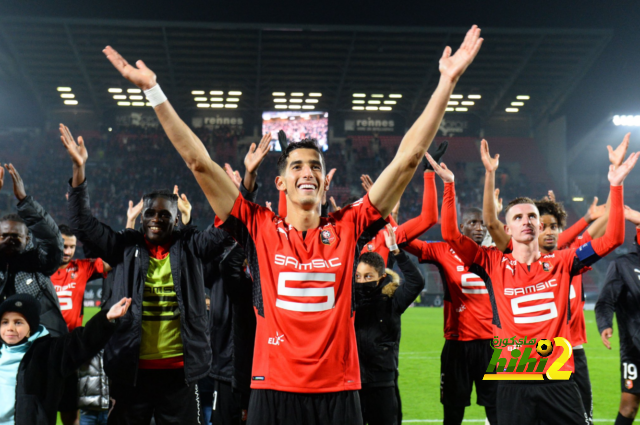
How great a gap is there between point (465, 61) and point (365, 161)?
3292cm

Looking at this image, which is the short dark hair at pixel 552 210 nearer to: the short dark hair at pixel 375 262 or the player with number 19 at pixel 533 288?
the player with number 19 at pixel 533 288

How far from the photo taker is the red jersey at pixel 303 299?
8.94 ft

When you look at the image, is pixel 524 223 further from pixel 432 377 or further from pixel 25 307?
pixel 432 377

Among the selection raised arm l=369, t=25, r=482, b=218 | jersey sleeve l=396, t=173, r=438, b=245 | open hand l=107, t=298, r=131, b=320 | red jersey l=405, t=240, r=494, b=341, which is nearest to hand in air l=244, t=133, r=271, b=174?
raised arm l=369, t=25, r=482, b=218

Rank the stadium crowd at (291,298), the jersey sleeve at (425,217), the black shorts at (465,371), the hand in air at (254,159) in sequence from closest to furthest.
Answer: the stadium crowd at (291,298), the hand in air at (254,159), the jersey sleeve at (425,217), the black shorts at (465,371)

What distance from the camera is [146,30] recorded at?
27250 millimetres

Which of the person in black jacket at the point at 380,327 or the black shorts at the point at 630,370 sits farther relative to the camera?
the black shorts at the point at 630,370

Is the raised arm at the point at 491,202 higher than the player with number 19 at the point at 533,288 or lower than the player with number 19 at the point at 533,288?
higher

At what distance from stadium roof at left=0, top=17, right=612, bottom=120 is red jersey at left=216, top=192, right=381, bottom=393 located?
84.4ft

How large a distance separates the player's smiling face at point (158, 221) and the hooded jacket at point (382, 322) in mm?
1761

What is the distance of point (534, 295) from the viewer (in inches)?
168

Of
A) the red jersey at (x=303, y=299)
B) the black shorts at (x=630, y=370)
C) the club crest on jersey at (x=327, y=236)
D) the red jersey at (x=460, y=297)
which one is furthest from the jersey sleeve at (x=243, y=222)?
the black shorts at (x=630, y=370)

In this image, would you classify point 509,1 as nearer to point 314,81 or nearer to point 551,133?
point 314,81

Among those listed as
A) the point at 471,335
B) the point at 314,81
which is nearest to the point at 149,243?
the point at 471,335
